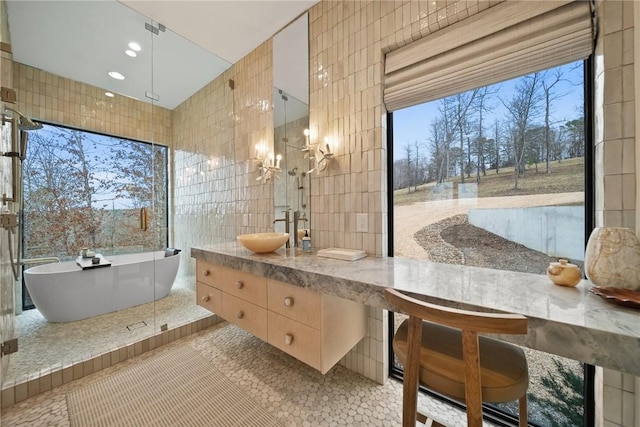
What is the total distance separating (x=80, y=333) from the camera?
2.15 metres

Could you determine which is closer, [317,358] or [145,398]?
[317,358]

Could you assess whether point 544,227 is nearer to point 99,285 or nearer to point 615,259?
point 615,259

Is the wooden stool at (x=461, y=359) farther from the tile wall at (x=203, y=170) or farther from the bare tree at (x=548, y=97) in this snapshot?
the tile wall at (x=203, y=170)

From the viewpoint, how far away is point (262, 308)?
1.49m

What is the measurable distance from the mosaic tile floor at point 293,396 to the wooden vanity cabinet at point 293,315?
13.9 inches

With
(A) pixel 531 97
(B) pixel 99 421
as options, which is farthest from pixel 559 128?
(B) pixel 99 421

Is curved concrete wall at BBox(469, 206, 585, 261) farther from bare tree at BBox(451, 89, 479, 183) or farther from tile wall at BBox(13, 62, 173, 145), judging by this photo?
tile wall at BBox(13, 62, 173, 145)

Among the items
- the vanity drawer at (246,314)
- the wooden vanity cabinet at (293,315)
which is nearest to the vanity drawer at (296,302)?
the wooden vanity cabinet at (293,315)

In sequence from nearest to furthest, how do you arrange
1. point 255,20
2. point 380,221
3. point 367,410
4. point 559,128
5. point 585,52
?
point 585,52 < point 559,128 < point 367,410 < point 380,221 < point 255,20

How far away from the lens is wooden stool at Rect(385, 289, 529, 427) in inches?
24.8

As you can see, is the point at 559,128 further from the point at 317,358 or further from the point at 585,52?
the point at 317,358

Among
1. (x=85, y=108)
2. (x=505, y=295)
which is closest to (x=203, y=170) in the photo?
(x=85, y=108)

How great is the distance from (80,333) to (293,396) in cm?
219

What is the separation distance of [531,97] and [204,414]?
2658mm
